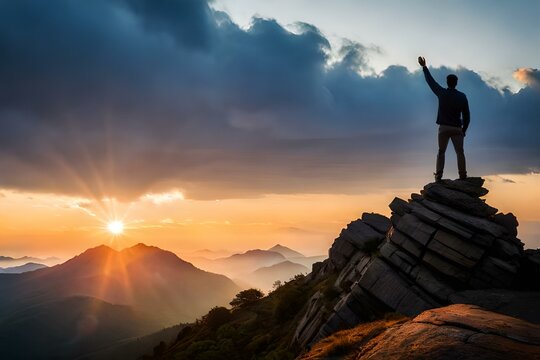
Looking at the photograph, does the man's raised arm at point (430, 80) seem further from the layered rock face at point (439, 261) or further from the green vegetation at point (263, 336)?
the green vegetation at point (263, 336)

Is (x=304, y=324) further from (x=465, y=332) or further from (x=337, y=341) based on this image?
(x=465, y=332)

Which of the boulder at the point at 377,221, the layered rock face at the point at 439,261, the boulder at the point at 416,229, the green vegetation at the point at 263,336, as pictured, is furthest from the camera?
the boulder at the point at 377,221

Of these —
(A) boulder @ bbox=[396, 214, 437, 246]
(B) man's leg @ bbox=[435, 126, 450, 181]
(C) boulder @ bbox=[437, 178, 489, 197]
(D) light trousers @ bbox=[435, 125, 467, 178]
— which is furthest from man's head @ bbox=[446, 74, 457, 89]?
(A) boulder @ bbox=[396, 214, 437, 246]

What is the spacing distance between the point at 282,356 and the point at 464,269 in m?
15.0

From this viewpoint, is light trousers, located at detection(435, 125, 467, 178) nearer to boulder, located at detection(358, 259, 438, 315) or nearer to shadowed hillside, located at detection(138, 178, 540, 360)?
shadowed hillside, located at detection(138, 178, 540, 360)

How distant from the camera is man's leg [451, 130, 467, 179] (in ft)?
73.3

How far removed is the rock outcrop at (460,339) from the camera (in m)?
9.28

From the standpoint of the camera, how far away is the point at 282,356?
28.4 metres

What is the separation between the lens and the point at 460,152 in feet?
74.9

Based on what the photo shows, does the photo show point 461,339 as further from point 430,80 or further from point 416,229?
point 430,80

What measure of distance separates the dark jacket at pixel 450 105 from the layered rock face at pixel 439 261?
14.9 ft

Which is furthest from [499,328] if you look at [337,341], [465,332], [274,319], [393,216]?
[274,319]

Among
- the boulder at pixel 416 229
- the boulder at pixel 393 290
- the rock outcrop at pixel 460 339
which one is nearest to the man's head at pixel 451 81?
the boulder at pixel 416 229

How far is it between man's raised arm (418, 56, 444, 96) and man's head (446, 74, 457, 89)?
52cm
